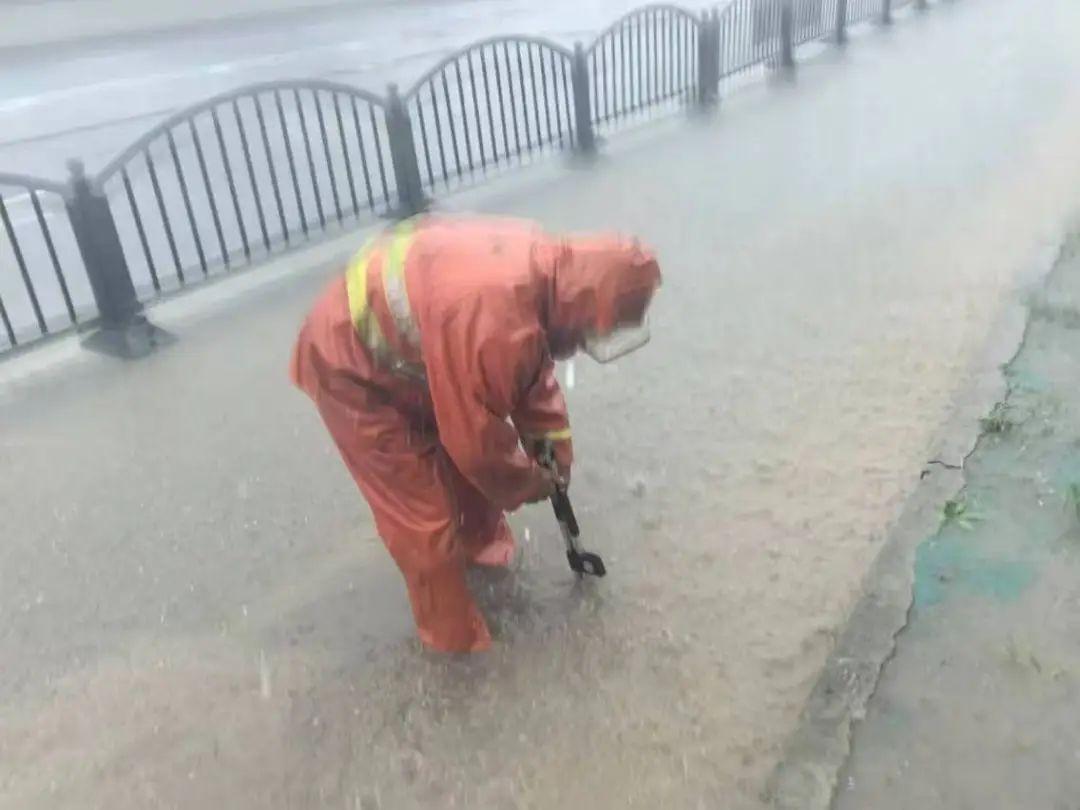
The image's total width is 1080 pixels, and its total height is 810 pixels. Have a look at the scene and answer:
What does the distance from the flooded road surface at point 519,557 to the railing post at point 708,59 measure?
3.36 metres

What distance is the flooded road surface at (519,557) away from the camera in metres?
2.39

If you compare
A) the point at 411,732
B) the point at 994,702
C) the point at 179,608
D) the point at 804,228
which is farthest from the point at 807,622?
the point at 804,228

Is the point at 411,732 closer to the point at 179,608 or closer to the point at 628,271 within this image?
the point at 179,608

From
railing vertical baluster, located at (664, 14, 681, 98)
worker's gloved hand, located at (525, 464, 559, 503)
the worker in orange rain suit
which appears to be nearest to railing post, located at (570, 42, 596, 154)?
railing vertical baluster, located at (664, 14, 681, 98)

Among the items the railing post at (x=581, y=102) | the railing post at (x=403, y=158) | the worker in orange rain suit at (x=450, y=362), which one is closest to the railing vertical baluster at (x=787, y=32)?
the railing post at (x=581, y=102)

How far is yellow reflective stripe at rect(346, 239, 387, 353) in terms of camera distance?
2.31 metres

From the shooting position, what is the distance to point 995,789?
2.16 metres

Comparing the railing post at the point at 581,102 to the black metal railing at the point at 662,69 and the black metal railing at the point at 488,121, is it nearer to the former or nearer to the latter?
the black metal railing at the point at 488,121

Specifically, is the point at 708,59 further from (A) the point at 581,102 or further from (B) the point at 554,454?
(B) the point at 554,454

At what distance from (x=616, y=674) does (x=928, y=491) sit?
1.19 meters

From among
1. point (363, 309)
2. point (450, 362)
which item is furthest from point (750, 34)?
point (450, 362)

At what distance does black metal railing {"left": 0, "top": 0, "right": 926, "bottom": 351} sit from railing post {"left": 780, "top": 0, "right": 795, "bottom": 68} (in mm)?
11

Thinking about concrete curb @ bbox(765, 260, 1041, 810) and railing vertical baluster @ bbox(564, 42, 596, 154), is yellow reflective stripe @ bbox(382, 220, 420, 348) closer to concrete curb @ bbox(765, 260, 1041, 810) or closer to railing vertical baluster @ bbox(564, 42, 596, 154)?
concrete curb @ bbox(765, 260, 1041, 810)

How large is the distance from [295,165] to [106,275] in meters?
2.82
